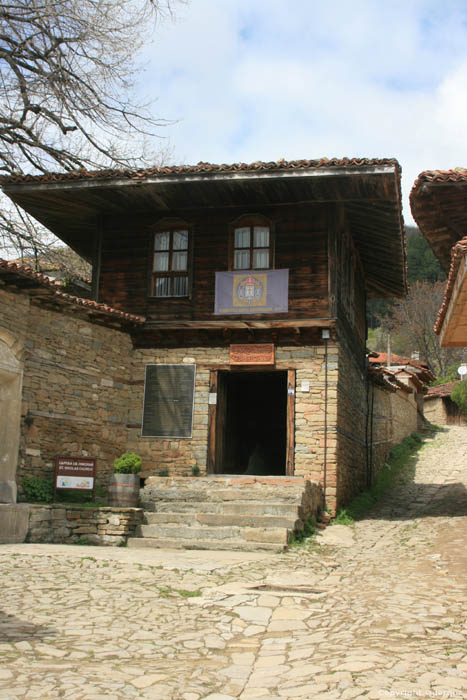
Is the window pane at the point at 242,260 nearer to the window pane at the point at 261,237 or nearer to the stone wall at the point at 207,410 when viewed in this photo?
the window pane at the point at 261,237

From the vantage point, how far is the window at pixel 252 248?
1299 cm

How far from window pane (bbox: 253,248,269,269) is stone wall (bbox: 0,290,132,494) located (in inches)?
111

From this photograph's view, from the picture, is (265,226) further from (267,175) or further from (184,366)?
(184,366)

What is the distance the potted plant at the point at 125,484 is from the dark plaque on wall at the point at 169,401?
185 cm

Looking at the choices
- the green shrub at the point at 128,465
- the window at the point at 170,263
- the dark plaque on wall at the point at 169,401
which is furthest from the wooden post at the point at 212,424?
the green shrub at the point at 128,465

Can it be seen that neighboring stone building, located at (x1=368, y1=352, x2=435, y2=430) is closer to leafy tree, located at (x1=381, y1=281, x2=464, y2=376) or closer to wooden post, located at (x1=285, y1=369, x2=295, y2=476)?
leafy tree, located at (x1=381, y1=281, x2=464, y2=376)

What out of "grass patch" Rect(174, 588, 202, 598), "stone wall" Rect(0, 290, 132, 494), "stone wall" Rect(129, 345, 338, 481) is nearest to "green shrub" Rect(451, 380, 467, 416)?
"stone wall" Rect(129, 345, 338, 481)

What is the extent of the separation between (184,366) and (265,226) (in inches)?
120

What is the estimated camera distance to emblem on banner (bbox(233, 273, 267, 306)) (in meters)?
12.8

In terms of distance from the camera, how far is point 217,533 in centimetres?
983

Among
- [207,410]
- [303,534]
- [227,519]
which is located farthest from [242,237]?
[303,534]

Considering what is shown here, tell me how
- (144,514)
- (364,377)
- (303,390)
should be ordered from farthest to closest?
(364,377), (303,390), (144,514)

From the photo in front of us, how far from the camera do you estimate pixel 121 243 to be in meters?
13.8

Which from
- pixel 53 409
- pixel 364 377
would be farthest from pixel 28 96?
pixel 364 377
